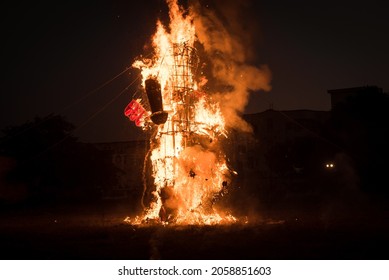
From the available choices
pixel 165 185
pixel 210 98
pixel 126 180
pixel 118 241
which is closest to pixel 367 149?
pixel 210 98

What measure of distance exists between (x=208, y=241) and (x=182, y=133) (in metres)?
7.05

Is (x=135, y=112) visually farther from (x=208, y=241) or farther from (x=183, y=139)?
(x=208, y=241)

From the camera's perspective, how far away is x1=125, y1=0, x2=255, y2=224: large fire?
2014 centimetres

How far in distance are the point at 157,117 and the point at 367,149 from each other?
76.5 ft

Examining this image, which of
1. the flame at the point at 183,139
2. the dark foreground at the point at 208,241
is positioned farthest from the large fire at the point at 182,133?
the dark foreground at the point at 208,241

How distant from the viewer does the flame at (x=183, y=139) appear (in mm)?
20156

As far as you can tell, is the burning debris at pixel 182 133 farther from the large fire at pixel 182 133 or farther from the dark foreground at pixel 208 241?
the dark foreground at pixel 208 241

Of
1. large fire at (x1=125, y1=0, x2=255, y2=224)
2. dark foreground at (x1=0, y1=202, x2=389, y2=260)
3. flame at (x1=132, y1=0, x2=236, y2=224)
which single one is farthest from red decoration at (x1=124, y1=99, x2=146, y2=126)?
dark foreground at (x1=0, y1=202, x2=389, y2=260)

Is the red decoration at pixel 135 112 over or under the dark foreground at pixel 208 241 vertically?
over

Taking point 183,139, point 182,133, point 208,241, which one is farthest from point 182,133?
point 208,241

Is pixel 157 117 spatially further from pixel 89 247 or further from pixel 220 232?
pixel 89 247

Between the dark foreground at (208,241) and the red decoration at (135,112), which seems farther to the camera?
the red decoration at (135,112)

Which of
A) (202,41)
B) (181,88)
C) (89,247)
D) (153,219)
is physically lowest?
(89,247)

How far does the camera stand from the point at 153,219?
20.8m
